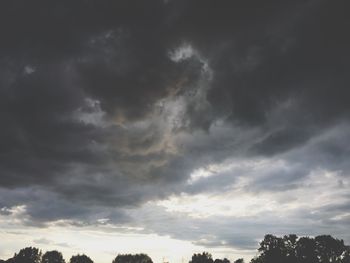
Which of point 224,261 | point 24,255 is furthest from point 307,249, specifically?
point 24,255

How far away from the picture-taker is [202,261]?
569 feet

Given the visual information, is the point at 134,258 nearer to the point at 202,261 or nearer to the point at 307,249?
the point at 202,261

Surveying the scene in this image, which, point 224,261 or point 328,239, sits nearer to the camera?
point 328,239

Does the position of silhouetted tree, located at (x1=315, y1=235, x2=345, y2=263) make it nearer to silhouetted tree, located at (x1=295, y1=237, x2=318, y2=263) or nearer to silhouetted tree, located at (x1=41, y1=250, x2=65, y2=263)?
silhouetted tree, located at (x1=295, y1=237, x2=318, y2=263)

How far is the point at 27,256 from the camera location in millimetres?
175375

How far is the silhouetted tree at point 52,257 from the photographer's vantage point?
175 metres

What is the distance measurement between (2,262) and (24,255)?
11303mm

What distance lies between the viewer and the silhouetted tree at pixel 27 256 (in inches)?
6850

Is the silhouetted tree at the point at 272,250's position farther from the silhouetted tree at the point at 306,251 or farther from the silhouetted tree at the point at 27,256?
the silhouetted tree at the point at 27,256

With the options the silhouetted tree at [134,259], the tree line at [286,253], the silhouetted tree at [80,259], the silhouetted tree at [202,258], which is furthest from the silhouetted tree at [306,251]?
the silhouetted tree at [80,259]

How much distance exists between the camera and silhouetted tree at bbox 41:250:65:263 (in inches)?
6885

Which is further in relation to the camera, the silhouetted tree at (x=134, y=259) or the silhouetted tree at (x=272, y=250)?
the silhouetted tree at (x=134, y=259)

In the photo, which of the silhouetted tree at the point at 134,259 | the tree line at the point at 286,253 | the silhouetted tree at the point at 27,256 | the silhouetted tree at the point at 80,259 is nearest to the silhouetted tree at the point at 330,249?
the tree line at the point at 286,253

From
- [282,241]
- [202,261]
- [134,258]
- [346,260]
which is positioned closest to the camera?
[346,260]
